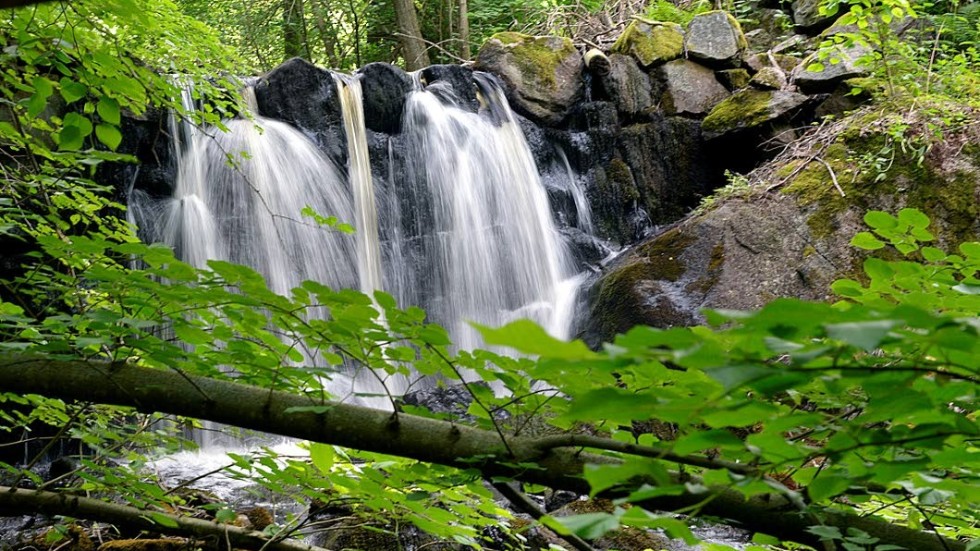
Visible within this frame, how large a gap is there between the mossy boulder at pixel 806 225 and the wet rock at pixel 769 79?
1689 millimetres

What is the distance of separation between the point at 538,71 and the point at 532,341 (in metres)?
9.20

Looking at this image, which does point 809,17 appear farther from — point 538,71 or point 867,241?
point 867,241

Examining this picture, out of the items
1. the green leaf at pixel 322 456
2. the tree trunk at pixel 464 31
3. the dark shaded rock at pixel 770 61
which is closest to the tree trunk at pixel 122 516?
the green leaf at pixel 322 456

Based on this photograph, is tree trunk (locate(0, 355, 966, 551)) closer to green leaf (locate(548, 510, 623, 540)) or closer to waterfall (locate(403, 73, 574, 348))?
green leaf (locate(548, 510, 623, 540))

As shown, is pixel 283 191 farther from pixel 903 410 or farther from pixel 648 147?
pixel 903 410

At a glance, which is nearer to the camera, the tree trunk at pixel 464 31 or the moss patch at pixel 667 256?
the moss patch at pixel 667 256

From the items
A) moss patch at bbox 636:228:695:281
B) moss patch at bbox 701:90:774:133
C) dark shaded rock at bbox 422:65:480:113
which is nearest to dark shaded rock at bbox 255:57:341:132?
dark shaded rock at bbox 422:65:480:113

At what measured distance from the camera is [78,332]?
1.67m

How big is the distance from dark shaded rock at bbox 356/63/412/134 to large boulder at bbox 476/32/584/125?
1226 mm

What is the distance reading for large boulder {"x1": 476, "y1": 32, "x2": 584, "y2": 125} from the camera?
927cm

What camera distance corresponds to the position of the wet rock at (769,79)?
326 inches

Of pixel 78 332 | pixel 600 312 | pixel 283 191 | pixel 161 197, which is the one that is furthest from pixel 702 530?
pixel 161 197

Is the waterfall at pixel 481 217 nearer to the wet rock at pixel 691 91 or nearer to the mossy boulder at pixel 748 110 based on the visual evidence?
the wet rock at pixel 691 91

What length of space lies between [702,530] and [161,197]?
597 cm
